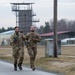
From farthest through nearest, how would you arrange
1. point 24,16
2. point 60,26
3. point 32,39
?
point 60,26 → point 24,16 → point 32,39

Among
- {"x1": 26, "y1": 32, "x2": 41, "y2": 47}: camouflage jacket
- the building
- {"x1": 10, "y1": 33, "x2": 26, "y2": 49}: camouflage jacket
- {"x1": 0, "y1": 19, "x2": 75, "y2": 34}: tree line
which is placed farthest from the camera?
{"x1": 0, "y1": 19, "x2": 75, "y2": 34}: tree line

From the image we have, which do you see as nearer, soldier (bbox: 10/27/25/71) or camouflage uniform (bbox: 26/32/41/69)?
camouflage uniform (bbox: 26/32/41/69)

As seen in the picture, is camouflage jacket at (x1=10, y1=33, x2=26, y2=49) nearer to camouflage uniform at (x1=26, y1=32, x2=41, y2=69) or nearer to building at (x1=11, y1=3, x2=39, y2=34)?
camouflage uniform at (x1=26, y1=32, x2=41, y2=69)

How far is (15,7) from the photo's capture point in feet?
311

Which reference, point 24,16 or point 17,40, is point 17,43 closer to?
point 17,40

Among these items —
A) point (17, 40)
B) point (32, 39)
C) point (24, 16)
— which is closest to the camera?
point (32, 39)

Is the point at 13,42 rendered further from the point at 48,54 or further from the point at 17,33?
the point at 48,54

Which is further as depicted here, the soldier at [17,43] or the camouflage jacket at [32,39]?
the soldier at [17,43]

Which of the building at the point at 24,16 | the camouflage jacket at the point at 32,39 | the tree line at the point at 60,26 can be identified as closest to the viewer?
the camouflage jacket at the point at 32,39

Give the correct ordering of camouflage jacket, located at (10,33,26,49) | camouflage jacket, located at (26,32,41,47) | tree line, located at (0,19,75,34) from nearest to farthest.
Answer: camouflage jacket, located at (26,32,41,47) < camouflage jacket, located at (10,33,26,49) < tree line, located at (0,19,75,34)

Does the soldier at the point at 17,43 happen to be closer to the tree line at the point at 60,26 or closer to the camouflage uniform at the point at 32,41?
the camouflage uniform at the point at 32,41

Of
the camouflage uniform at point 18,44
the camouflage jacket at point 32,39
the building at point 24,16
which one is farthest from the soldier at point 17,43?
the building at point 24,16

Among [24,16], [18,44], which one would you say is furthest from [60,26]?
[18,44]

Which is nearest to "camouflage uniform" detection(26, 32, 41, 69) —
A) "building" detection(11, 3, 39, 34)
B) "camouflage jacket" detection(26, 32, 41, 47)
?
"camouflage jacket" detection(26, 32, 41, 47)
